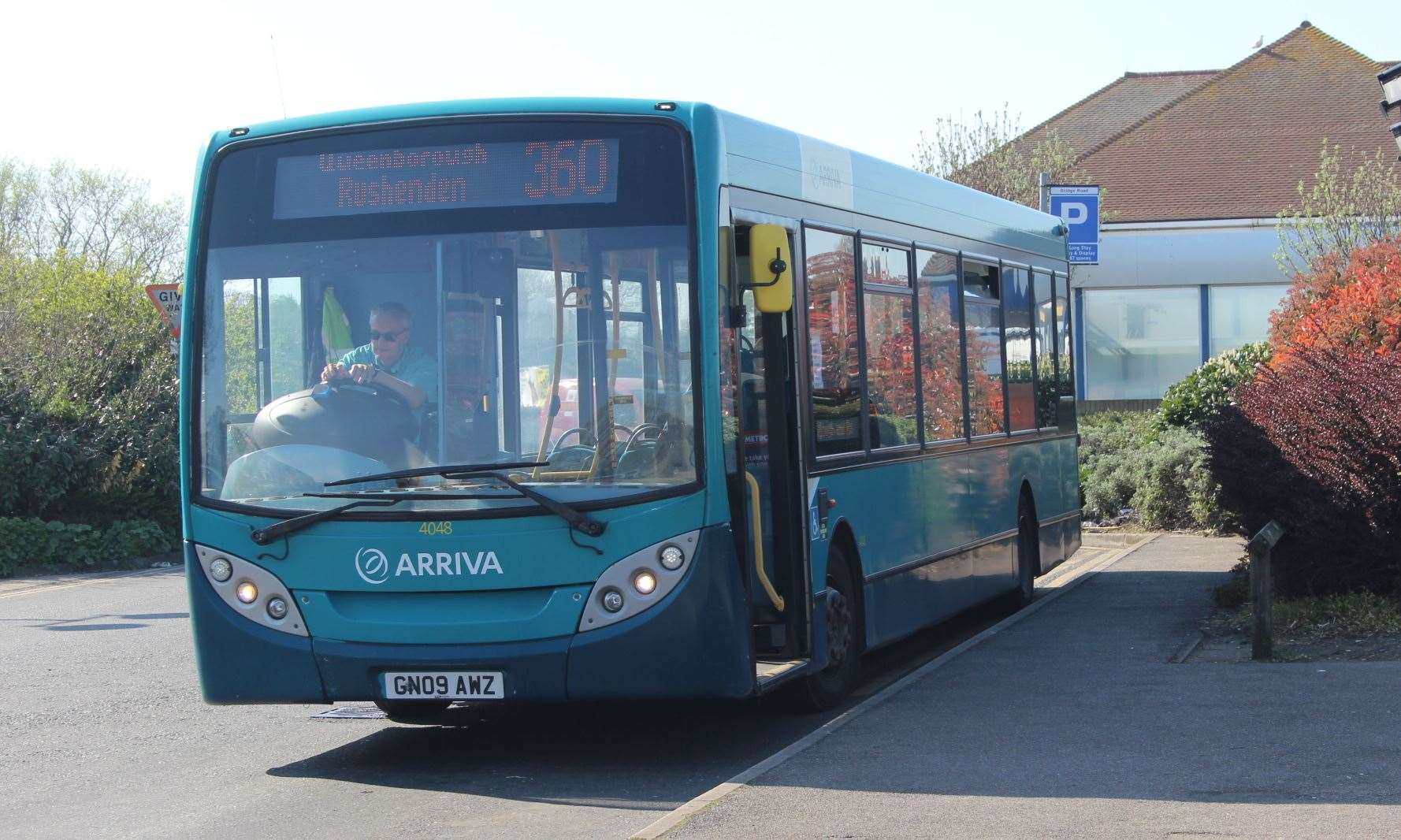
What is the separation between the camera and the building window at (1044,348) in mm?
14820

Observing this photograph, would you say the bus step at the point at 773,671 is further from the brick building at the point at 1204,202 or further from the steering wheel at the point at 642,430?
the brick building at the point at 1204,202

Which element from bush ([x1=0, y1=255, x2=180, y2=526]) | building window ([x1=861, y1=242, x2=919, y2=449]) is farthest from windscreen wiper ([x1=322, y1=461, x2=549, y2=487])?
bush ([x1=0, y1=255, x2=180, y2=526])

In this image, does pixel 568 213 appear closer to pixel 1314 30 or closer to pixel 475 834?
pixel 475 834

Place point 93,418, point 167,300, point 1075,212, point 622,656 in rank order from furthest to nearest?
point 1075,212
point 93,418
point 167,300
point 622,656

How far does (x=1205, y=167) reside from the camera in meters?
42.3

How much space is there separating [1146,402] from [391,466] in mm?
33715

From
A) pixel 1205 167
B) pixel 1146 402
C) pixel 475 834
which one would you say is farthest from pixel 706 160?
pixel 1205 167

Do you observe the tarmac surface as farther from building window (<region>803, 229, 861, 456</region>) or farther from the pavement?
building window (<region>803, 229, 861, 456</region>)

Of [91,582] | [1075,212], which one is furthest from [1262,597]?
[1075,212]

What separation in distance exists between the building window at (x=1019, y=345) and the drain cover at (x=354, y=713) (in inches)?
222

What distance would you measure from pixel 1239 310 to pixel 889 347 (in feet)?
100

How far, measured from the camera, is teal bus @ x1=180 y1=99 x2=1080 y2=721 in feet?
25.7

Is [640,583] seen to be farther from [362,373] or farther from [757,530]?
[362,373]

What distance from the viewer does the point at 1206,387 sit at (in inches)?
985
